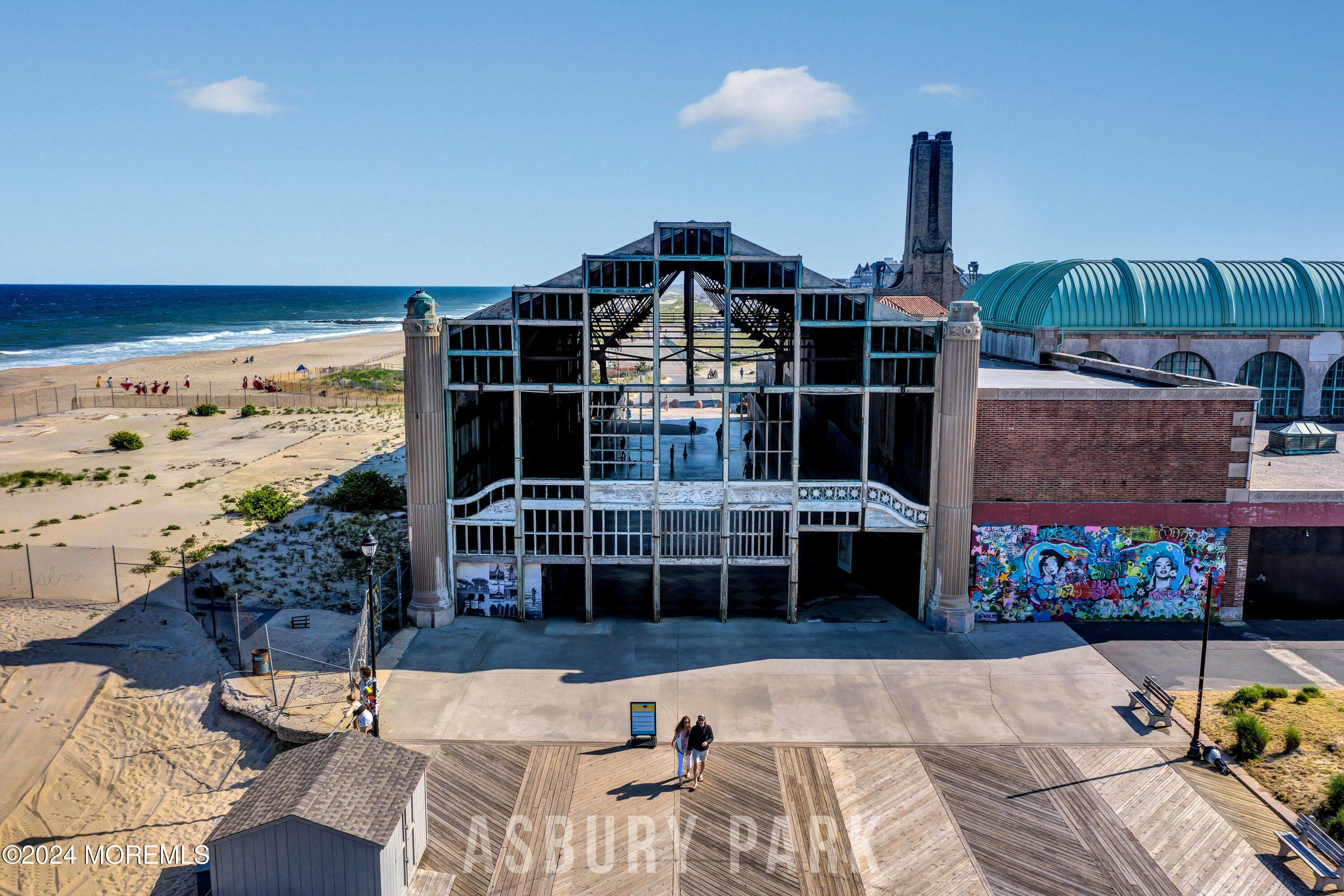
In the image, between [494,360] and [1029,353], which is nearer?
[494,360]

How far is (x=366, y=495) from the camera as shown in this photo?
38500 millimetres

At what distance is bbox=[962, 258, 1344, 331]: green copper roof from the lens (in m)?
39.4

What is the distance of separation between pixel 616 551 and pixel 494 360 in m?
6.40

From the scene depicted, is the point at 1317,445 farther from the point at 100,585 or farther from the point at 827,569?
the point at 100,585

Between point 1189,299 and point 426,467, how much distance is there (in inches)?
1322

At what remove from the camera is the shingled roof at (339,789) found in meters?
13.5

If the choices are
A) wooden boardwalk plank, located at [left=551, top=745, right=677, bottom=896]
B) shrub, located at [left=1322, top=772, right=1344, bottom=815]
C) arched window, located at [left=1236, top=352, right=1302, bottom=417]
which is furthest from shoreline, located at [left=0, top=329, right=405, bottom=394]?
shrub, located at [left=1322, top=772, right=1344, bottom=815]

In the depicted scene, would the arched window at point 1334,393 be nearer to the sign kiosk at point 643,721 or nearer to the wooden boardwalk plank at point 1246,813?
the wooden boardwalk plank at point 1246,813

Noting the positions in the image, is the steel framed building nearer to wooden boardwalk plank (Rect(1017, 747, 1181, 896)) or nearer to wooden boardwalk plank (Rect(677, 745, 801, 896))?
wooden boardwalk plank (Rect(1017, 747, 1181, 896))

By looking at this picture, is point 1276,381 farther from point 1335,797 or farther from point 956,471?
point 1335,797

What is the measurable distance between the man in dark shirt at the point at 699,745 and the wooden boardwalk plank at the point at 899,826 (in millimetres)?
2657

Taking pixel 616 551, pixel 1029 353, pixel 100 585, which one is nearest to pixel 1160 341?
pixel 1029 353

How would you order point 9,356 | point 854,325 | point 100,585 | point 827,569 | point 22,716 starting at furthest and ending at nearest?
point 9,356 < point 827,569 < point 100,585 < point 854,325 < point 22,716

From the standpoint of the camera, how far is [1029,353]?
4006cm
